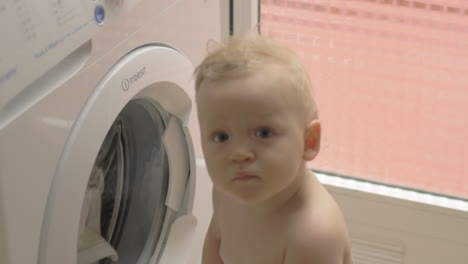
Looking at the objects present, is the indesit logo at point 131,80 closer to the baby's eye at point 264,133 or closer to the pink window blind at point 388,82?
the baby's eye at point 264,133

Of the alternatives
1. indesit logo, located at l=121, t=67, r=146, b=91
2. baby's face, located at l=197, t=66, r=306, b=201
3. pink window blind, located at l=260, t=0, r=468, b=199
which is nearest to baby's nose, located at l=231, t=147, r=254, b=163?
baby's face, located at l=197, t=66, r=306, b=201

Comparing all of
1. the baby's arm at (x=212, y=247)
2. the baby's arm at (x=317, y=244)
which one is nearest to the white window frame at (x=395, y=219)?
the baby's arm at (x=212, y=247)

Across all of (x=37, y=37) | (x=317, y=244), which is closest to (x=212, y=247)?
(x=317, y=244)

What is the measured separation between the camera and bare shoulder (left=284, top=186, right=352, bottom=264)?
1.04 meters

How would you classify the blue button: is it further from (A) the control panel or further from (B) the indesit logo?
(B) the indesit logo

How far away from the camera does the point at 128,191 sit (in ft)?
4.31

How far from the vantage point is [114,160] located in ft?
4.10

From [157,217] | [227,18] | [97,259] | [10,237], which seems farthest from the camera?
[227,18]

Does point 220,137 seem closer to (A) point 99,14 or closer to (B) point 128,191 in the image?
(A) point 99,14

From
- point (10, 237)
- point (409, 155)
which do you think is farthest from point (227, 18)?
point (10, 237)

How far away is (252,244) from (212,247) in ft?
0.48

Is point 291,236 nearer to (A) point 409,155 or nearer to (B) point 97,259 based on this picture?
(B) point 97,259

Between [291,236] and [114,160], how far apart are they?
1.19ft

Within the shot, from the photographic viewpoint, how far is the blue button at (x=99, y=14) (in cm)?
100
